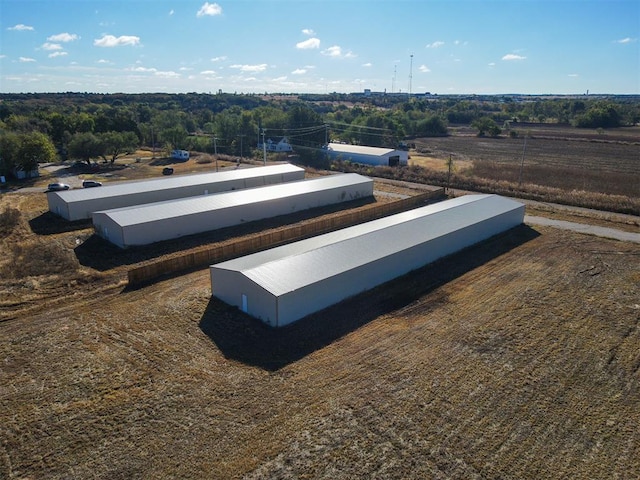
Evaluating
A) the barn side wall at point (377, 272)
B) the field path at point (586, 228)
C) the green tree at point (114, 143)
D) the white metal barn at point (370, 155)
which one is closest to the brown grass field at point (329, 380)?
the barn side wall at point (377, 272)

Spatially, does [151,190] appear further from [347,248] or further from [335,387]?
[335,387]

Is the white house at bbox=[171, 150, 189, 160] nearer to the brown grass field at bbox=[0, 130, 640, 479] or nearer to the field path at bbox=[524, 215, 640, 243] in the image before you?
the brown grass field at bbox=[0, 130, 640, 479]

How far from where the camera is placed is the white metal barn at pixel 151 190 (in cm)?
3447

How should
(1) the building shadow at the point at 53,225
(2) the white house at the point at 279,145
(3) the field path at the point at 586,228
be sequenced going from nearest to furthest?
1. (1) the building shadow at the point at 53,225
2. (3) the field path at the point at 586,228
3. (2) the white house at the point at 279,145

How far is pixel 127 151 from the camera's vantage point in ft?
215

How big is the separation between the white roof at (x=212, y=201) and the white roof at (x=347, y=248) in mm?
10459

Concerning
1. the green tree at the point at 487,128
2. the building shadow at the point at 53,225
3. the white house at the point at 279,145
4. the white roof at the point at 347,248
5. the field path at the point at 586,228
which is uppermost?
the green tree at the point at 487,128

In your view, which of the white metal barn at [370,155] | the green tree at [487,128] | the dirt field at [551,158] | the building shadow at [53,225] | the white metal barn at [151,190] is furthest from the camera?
the green tree at [487,128]

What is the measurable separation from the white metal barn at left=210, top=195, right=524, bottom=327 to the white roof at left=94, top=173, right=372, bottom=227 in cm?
1054

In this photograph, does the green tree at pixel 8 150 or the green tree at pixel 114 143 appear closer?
the green tree at pixel 8 150

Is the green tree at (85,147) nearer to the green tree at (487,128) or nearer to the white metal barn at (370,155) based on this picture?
the white metal barn at (370,155)

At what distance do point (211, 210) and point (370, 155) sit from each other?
115ft

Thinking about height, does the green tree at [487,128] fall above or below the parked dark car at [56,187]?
above

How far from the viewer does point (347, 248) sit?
941 inches
